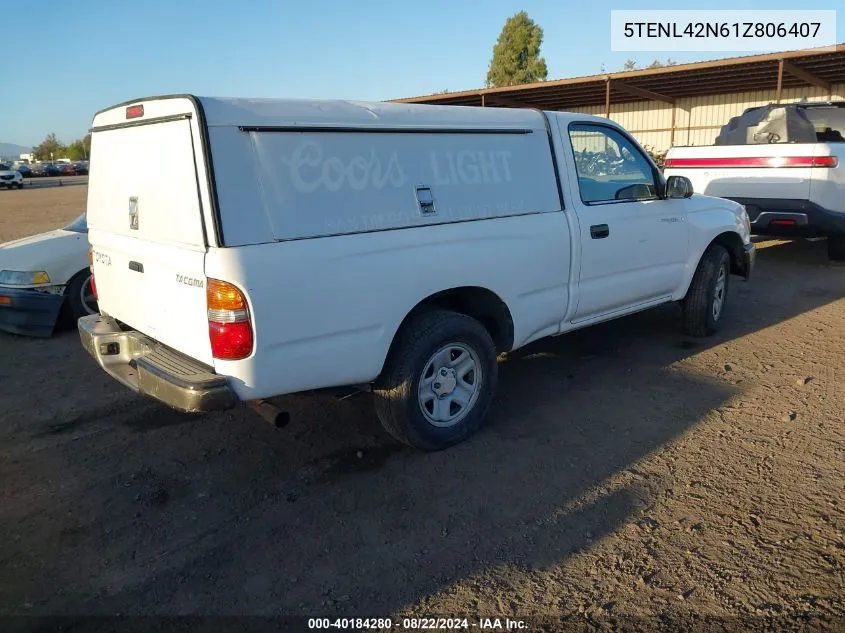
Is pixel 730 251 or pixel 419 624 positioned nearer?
pixel 419 624

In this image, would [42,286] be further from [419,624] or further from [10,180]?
[10,180]

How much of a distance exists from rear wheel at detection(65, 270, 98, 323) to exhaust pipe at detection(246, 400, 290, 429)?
4020 millimetres

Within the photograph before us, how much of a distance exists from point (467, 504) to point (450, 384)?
81 cm

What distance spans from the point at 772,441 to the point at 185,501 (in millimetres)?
3388

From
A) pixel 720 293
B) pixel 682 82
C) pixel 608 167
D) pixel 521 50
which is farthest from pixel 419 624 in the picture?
pixel 521 50

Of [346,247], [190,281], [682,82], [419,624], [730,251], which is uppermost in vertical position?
[682,82]

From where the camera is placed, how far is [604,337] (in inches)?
249

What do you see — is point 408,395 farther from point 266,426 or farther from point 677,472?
point 677,472

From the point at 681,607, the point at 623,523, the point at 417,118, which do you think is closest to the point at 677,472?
the point at 623,523

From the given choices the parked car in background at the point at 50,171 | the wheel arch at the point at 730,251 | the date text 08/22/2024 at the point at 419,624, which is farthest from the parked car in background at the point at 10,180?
the date text 08/22/2024 at the point at 419,624

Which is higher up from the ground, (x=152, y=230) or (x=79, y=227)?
(x=152, y=230)

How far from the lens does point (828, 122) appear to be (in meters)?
10.5

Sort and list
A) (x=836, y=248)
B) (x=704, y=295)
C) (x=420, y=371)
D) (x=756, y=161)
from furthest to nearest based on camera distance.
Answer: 1. (x=836, y=248)
2. (x=756, y=161)
3. (x=704, y=295)
4. (x=420, y=371)

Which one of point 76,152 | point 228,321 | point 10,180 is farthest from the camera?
point 76,152
